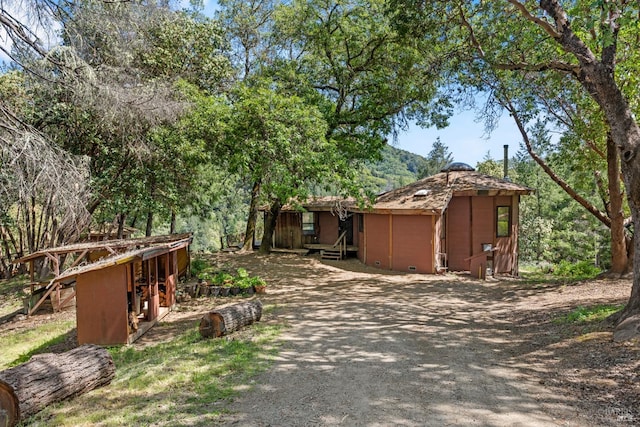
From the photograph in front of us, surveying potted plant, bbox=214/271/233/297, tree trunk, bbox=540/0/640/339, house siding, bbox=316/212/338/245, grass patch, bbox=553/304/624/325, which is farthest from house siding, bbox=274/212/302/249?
tree trunk, bbox=540/0/640/339

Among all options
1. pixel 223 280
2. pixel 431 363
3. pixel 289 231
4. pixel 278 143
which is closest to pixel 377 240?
pixel 289 231

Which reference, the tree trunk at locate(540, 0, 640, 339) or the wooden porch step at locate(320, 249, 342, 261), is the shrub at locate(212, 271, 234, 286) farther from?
the tree trunk at locate(540, 0, 640, 339)

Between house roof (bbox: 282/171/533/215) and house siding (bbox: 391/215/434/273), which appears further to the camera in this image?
house siding (bbox: 391/215/434/273)

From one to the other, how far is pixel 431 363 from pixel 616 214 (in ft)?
31.1

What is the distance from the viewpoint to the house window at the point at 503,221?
1712 centimetres

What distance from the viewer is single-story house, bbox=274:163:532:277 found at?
1569 centimetres

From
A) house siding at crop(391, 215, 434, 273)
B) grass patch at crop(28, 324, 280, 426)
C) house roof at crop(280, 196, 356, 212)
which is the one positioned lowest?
grass patch at crop(28, 324, 280, 426)

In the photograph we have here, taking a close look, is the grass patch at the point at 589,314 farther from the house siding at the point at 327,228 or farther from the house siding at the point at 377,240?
the house siding at the point at 327,228

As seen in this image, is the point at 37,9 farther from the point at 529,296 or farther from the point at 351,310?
the point at 529,296

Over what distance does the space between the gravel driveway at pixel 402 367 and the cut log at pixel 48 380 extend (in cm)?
234

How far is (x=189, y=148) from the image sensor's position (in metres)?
13.1

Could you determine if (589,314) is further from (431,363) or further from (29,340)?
(29,340)

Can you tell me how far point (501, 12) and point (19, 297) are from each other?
721 inches

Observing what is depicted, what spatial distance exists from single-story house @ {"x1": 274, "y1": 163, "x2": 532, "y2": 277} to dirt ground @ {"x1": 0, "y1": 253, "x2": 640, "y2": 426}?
4.06m
